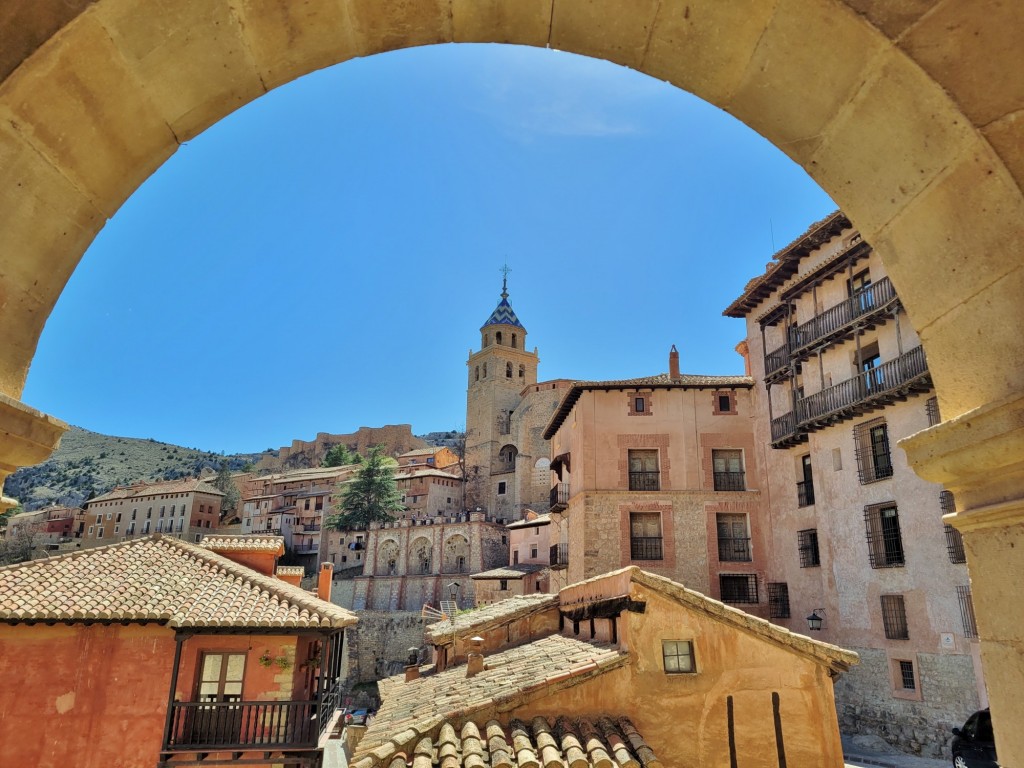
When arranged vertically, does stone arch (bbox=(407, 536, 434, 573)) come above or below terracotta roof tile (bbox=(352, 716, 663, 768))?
above

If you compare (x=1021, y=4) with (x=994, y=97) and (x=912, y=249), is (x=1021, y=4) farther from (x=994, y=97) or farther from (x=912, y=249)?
(x=912, y=249)

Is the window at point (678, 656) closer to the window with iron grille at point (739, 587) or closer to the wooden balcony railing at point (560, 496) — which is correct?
the window with iron grille at point (739, 587)

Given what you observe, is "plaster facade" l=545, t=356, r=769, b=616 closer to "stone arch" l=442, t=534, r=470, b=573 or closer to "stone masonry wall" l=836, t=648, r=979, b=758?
"stone masonry wall" l=836, t=648, r=979, b=758

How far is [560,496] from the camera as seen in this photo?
1168 inches

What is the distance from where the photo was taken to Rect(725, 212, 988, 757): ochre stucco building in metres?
16.3

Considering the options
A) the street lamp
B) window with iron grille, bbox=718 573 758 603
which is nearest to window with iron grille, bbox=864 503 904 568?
the street lamp

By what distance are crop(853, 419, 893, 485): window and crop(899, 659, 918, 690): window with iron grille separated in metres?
4.74

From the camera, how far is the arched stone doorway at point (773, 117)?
2094 mm

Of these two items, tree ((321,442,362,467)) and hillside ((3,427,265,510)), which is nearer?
tree ((321,442,362,467))

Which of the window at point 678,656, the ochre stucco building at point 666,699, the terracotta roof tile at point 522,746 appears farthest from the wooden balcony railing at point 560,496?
the terracotta roof tile at point 522,746

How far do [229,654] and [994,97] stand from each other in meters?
15.0

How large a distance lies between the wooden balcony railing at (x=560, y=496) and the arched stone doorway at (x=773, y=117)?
1052 inches

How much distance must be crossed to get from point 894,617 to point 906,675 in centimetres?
142

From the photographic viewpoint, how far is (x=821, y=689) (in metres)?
9.38
